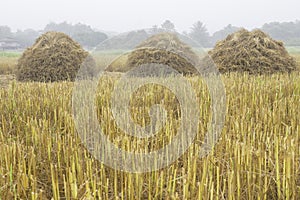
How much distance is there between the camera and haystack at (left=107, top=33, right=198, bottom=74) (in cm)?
808

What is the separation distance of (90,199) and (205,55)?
7118 millimetres

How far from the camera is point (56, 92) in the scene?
4480 mm

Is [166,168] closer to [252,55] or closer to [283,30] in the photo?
[252,55]

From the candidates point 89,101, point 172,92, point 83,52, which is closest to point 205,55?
point 83,52

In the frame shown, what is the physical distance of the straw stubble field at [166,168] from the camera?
1.72 meters

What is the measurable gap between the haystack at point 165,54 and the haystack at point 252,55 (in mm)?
769

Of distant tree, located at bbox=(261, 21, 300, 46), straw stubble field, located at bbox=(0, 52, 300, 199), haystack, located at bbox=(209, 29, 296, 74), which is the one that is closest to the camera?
straw stubble field, located at bbox=(0, 52, 300, 199)

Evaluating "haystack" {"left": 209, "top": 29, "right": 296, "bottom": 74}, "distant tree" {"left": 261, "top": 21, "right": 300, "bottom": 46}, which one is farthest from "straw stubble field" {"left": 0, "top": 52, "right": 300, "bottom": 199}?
"distant tree" {"left": 261, "top": 21, "right": 300, "bottom": 46}

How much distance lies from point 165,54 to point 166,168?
620 centimetres

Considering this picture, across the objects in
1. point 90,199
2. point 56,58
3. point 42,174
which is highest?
point 56,58

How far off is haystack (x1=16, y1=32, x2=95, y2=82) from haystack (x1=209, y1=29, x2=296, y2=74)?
3222 mm

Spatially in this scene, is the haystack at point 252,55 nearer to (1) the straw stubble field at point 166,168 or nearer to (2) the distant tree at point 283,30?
(1) the straw stubble field at point 166,168

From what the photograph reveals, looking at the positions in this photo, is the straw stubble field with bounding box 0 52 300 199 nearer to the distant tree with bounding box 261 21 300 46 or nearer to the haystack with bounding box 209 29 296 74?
the haystack with bounding box 209 29 296 74

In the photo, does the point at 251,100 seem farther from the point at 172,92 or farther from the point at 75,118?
the point at 75,118
